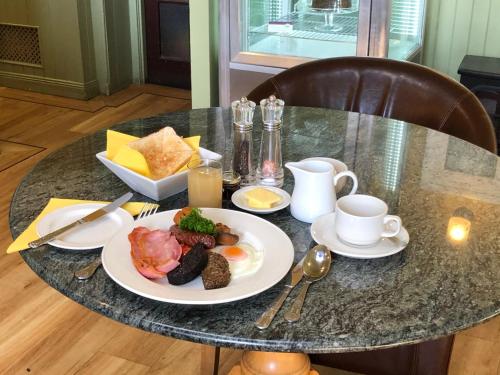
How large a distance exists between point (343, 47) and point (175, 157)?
5.51ft

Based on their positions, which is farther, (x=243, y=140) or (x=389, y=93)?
(x=389, y=93)

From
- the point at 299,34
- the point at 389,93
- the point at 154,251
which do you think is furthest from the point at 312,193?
the point at 299,34

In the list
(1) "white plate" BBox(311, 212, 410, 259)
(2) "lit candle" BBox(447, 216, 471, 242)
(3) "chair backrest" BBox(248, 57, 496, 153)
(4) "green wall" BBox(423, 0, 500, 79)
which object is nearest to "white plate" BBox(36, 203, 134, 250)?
(1) "white plate" BBox(311, 212, 410, 259)

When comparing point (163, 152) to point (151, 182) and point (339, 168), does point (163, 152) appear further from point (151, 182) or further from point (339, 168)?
point (339, 168)

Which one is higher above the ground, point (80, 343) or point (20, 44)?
point (20, 44)

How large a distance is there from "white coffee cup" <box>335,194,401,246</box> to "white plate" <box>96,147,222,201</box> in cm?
34

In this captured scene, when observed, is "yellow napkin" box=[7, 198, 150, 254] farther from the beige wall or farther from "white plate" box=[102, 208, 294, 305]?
the beige wall

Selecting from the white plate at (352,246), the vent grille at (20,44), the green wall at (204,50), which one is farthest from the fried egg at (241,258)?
the vent grille at (20,44)

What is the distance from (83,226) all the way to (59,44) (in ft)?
11.7

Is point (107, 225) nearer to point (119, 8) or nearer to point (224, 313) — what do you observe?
point (224, 313)

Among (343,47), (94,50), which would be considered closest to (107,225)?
(343,47)

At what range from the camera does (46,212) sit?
123cm

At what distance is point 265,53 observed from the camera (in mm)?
3008

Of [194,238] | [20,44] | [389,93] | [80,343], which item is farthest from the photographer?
[20,44]
